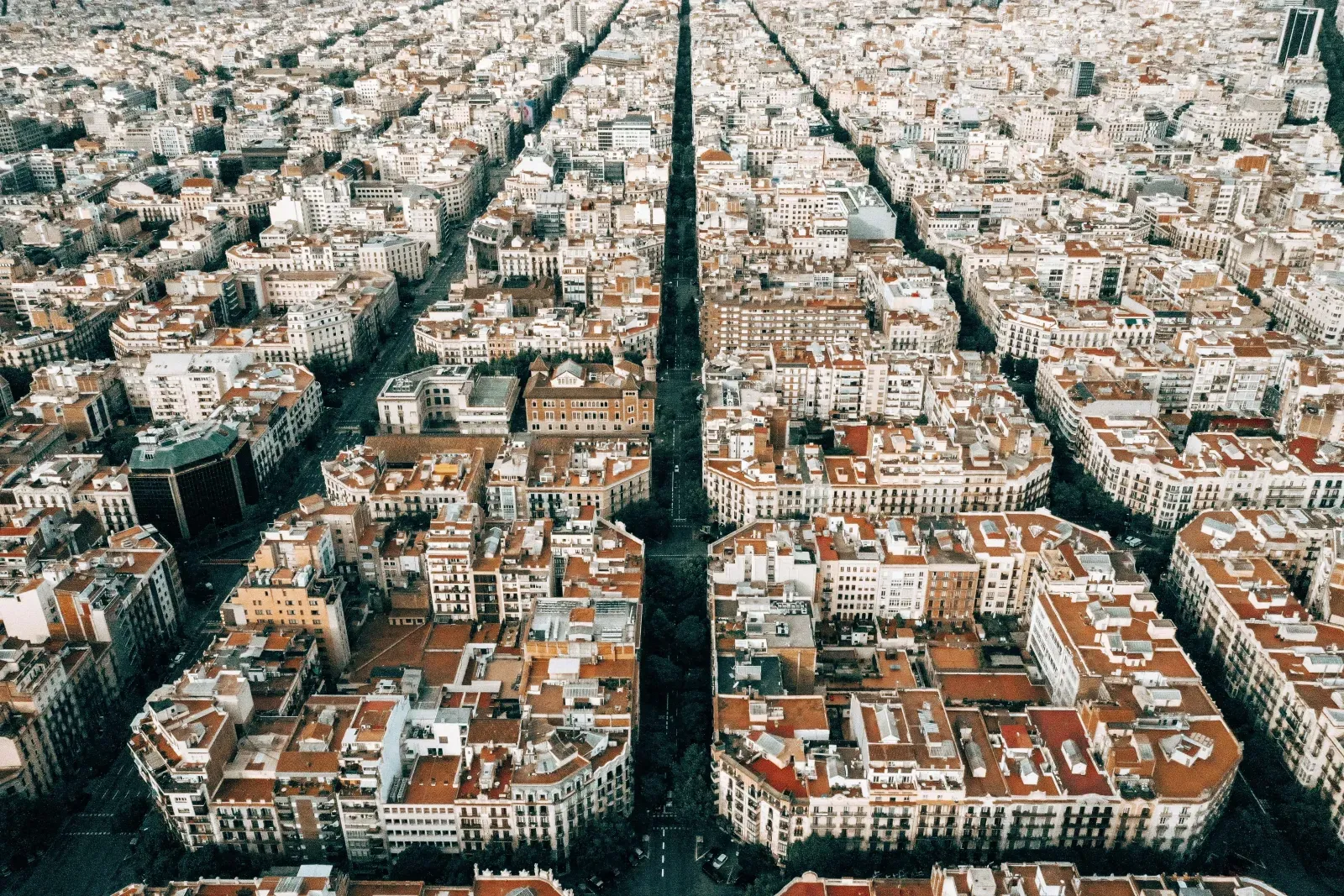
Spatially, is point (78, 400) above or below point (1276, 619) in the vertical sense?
above

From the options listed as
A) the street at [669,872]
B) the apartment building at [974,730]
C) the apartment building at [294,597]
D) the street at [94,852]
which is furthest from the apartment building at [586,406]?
the street at [94,852]

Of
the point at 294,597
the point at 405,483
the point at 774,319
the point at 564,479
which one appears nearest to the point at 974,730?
the point at 564,479

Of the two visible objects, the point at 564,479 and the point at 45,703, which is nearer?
the point at 45,703

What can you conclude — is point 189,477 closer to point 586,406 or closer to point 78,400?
point 78,400

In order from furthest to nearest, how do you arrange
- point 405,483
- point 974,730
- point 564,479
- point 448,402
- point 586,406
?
point 448,402 < point 586,406 < point 564,479 < point 405,483 < point 974,730

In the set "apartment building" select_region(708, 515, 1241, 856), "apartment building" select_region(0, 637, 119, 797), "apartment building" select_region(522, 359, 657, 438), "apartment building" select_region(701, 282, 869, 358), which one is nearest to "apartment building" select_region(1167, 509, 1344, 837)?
"apartment building" select_region(708, 515, 1241, 856)

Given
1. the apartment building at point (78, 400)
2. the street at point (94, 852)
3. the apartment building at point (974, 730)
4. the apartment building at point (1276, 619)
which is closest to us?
the apartment building at point (974, 730)

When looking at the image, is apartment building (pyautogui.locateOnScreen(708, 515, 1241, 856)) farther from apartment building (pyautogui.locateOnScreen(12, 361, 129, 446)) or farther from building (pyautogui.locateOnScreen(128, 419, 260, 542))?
apartment building (pyautogui.locateOnScreen(12, 361, 129, 446))

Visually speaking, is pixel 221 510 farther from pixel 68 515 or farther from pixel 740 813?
pixel 740 813

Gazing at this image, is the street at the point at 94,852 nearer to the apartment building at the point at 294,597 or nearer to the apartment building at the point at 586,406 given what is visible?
the apartment building at the point at 294,597

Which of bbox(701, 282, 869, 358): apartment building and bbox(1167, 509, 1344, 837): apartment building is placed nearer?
bbox(1167, 509, 1344, 837): apartment building

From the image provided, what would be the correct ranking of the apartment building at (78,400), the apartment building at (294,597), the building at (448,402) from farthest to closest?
the building at (448,402) → the apartment building at (78,400) → the apartment building at (294,597)
